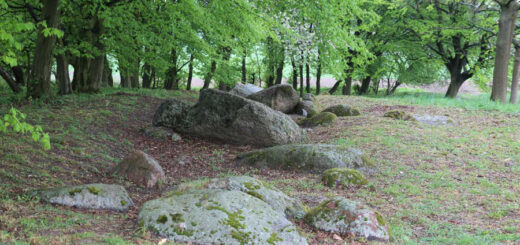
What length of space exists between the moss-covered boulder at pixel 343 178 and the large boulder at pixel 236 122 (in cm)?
308

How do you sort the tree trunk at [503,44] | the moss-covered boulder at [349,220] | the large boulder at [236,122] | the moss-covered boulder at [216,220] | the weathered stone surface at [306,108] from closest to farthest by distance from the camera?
A: 1. the moss-covered boulder at [216,220]
2. the moss-covered boulder at [349,220]
3. the large boulder at [236,122]
4. the weathered stone surface at [306,108]
5. the tree trunk at [503,44]

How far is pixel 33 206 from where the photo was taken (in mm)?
5285

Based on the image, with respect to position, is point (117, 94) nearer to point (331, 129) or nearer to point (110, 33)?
point (110, 33)

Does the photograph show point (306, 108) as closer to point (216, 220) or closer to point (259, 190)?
point (259, 190)

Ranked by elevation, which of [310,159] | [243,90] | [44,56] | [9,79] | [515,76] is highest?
[44,56]

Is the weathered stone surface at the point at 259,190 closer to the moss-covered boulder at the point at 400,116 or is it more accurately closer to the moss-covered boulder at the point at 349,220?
the moss-covered boulder at the point at 349,220

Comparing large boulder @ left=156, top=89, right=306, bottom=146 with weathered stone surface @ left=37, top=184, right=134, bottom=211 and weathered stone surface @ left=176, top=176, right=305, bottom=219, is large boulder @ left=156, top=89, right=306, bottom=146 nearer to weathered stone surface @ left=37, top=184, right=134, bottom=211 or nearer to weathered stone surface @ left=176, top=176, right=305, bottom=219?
weathered stone surface @ left=176, top=176, right=305, bottom=219

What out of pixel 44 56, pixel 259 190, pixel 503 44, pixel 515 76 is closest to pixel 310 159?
pixel 259 190

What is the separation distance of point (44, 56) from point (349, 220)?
34.9ft

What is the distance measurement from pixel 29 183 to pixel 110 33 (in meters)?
10.7

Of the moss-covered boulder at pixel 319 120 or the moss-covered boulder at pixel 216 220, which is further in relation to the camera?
the moss-covered boulder at pixel 319 120

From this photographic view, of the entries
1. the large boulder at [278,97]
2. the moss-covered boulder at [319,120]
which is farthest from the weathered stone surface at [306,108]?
the moss-covered boulder at [319,120]

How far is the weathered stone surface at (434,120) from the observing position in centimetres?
1390

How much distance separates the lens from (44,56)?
12.0 m
